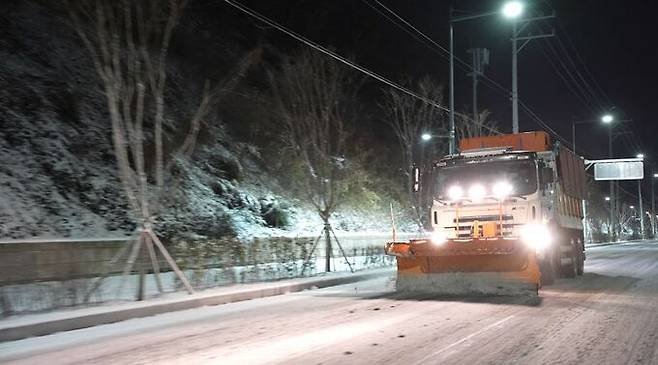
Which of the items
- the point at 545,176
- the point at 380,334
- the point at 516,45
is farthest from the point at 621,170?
the point at 380,334

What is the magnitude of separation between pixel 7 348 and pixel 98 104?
61.2ft

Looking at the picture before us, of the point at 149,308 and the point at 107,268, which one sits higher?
the point at 107,268

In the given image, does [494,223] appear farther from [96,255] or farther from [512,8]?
[512,8]

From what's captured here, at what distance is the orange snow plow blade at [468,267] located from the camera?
14.2m

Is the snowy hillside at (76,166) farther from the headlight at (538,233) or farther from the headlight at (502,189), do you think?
the headlight at (538,233)

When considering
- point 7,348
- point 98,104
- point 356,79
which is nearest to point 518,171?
point 7,348

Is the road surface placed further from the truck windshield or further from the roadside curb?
the truck windshield

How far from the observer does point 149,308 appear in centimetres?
1287

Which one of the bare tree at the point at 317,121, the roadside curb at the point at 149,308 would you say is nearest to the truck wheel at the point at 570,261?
the roadside curb at the point at 149,308

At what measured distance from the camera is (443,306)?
1300cm

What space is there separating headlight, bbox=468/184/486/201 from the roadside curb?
480cm

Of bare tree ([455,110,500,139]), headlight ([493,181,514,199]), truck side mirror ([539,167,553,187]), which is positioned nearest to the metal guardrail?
headlight ([493,181,514,199])

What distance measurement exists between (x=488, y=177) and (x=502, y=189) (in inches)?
20.0

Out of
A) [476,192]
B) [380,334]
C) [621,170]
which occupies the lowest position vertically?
[380,334]
